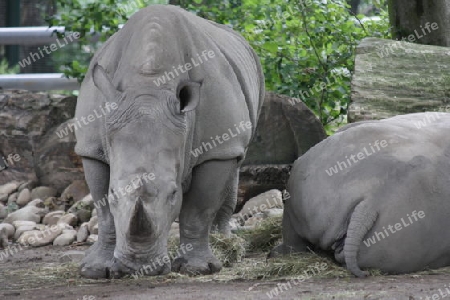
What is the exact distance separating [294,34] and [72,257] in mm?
4460

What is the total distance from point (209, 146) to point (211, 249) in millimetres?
957

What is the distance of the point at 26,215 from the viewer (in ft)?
29.5

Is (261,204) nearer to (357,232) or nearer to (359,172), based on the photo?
(359,172)

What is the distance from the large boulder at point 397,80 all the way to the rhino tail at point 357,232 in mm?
2030

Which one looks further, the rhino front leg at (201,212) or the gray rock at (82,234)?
the gray rock at (82,234)

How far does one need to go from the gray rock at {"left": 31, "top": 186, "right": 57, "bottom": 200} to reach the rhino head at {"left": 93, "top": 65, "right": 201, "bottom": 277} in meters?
4.24

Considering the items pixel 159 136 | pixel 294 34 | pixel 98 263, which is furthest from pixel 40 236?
pixel 294 34

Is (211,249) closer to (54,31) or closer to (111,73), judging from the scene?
(111,73)

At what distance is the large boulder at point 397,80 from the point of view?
795 centimetres

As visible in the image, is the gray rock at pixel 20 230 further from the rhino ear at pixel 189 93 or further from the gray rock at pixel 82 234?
the rhino ear at pixel 189 93

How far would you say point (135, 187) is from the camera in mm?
5219

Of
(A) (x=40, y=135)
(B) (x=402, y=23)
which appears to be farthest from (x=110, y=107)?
(B) (x=402, y=23)

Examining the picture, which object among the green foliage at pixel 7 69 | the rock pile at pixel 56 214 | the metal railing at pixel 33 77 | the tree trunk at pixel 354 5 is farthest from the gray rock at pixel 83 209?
the tree trunk at pixel 354 5

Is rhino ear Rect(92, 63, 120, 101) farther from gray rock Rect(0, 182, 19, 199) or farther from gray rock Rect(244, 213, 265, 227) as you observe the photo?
gray rock Rect(0, 182, 19, 199)
